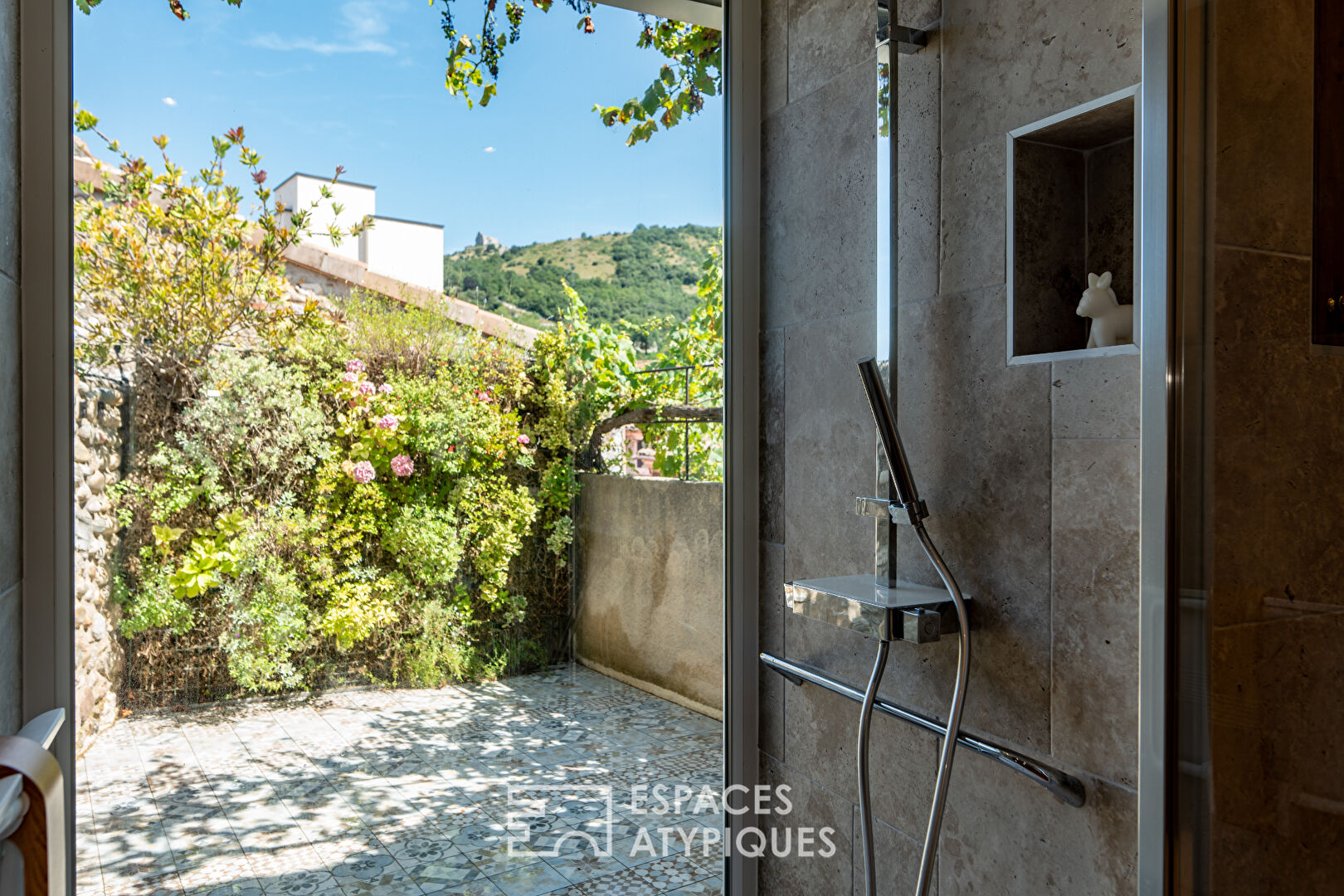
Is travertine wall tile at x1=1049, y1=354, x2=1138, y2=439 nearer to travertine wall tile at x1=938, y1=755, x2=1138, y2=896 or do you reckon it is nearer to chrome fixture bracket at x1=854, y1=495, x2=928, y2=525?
chrome fixture bracket at x1=854, y1=495, x2=928, y2=525

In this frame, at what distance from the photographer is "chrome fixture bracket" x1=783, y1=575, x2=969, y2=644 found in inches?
43.5

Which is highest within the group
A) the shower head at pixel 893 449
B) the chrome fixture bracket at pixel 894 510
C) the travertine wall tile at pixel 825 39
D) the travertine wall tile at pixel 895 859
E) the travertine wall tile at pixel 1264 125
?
the travertine wall tile at pixel 825 39

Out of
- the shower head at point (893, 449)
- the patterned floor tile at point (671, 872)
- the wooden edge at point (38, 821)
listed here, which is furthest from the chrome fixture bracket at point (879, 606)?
the wooden edge at point (38, 821)

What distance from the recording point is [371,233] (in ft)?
4.65

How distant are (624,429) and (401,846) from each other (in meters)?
0.83

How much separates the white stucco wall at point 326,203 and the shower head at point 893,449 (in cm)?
88

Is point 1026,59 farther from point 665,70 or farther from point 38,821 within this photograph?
point 38,821

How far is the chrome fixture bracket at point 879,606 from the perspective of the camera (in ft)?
3.62

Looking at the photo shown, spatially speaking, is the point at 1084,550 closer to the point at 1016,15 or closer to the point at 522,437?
the point at 1016,15

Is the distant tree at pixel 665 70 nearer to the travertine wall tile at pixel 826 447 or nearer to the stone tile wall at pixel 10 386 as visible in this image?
the travertine wall tile at pixel 826 447

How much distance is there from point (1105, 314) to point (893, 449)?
298 mm

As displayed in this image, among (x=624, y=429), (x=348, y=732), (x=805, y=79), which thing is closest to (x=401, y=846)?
(x=348, y=732)

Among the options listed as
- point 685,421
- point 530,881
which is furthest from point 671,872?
point 685,421

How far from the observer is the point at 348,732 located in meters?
1.39
